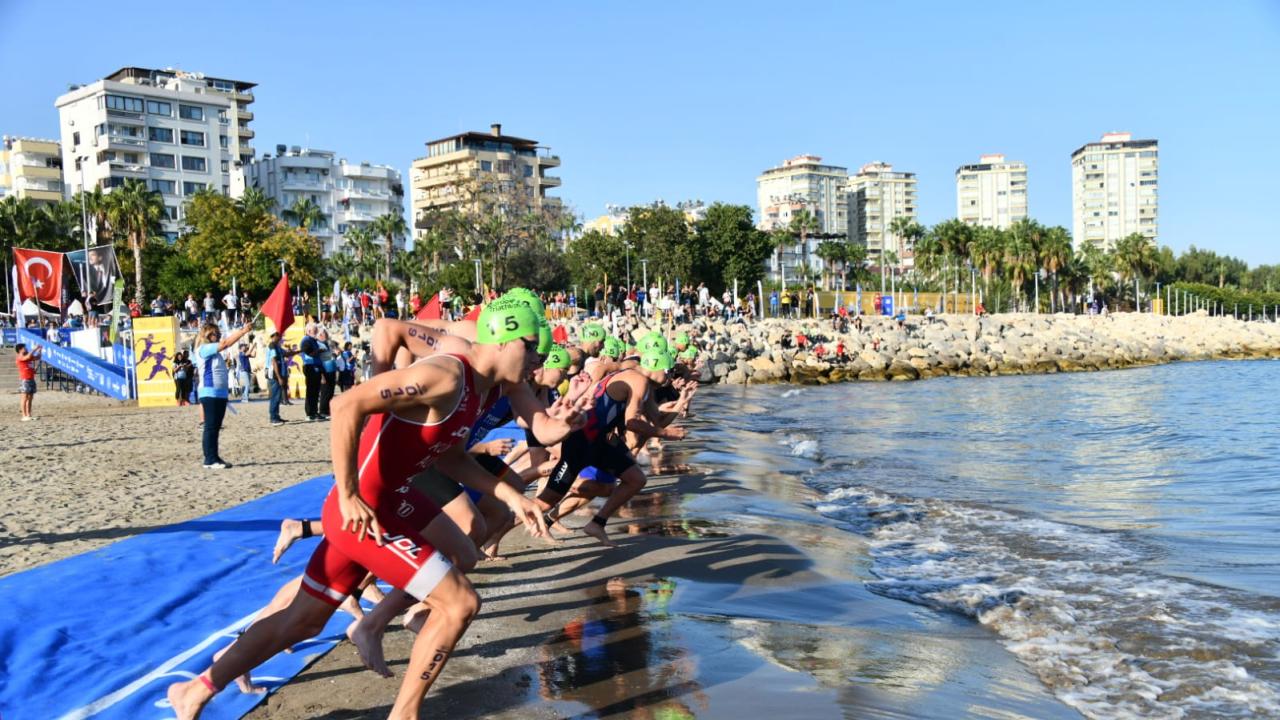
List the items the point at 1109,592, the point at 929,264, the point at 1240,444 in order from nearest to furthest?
the point at 1109,592 < the point at 1240,444 < the point at 929,264

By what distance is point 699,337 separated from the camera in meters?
42.4

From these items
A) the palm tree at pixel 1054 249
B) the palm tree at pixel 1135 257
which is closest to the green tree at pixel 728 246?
the palm tree at pixel 1054 249

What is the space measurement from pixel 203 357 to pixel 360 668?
8443mm

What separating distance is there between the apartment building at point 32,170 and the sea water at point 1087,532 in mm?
94500

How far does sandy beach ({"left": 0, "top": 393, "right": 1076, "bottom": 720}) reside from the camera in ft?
15.9

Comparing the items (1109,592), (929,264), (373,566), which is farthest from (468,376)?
(929,264)

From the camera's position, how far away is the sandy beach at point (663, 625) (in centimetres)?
486

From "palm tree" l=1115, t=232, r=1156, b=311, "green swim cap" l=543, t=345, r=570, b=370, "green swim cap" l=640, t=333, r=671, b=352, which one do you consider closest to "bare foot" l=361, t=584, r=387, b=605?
"green swim cap" l=543, t=345, r=570, b=370

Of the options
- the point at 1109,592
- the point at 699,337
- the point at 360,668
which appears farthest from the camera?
the point at 699,337

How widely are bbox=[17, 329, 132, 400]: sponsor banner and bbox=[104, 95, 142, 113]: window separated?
6745cm

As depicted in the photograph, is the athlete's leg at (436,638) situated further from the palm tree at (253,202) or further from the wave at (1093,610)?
the palm tree at (253,202)

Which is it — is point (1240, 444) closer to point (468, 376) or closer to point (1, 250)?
point (468, 376)

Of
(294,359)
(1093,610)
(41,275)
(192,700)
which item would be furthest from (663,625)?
(41,275)

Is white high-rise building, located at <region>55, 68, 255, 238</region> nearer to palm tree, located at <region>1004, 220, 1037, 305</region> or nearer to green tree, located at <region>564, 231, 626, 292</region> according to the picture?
green tree, located at <region>564, 231, 626, 292</region>
